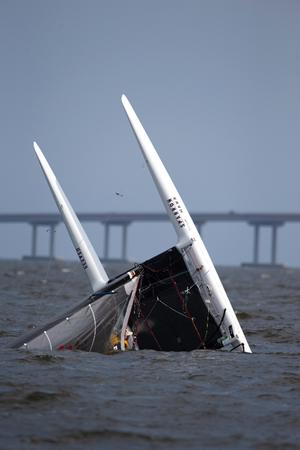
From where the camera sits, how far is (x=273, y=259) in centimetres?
18688

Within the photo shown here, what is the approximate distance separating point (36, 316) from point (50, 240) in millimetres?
148936

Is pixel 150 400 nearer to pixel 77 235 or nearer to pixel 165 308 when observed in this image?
pixel 165 308

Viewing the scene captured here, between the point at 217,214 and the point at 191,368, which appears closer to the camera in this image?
the point at 191,368

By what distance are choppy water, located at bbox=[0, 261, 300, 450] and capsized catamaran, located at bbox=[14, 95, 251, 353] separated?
1.74ft

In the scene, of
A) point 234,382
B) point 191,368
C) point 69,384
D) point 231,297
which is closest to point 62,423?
point 69,384

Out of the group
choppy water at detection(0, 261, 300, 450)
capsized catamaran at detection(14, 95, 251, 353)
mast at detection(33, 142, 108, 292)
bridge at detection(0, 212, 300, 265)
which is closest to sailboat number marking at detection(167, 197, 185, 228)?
capsized catamaran at detection(14, 95, 251, 353)

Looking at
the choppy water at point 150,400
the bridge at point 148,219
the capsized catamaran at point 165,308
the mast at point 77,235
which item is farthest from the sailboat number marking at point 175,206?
the bridge at point 148,219

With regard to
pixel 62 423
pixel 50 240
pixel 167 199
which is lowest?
pixel 62 423

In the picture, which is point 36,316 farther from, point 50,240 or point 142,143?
point 50,240

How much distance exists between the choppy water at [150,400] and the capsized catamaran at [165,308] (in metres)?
0.53

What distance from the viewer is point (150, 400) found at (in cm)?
1524

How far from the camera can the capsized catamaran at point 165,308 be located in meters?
21.1

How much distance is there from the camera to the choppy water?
41.5 ft

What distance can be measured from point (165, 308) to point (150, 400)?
670 centimetres
